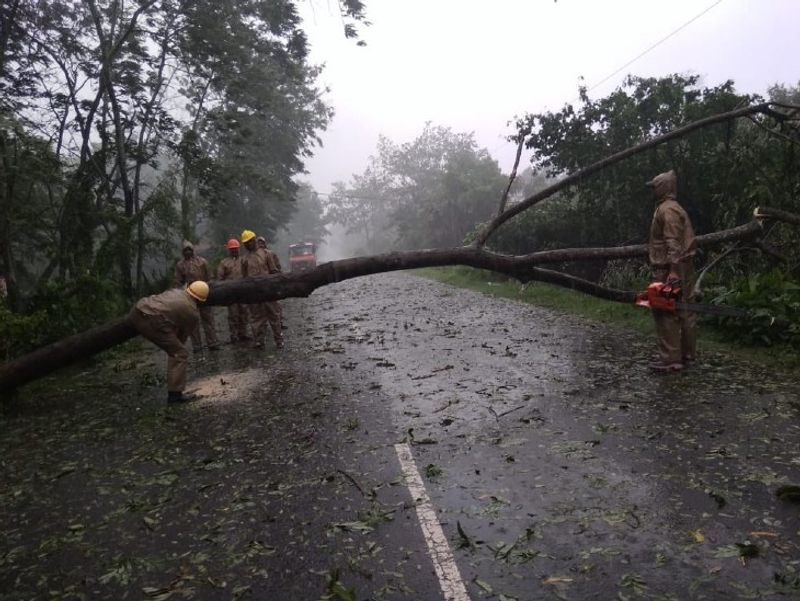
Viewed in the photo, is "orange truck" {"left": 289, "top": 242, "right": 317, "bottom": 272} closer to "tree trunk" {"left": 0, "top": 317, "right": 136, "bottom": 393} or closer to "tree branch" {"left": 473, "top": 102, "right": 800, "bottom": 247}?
"tree trunk" {"left": 0, "top": 317, "right": 136, "bottom": 393}

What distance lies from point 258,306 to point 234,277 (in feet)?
3.39

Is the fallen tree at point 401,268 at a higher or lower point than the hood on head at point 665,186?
lower

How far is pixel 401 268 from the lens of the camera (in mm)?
6734

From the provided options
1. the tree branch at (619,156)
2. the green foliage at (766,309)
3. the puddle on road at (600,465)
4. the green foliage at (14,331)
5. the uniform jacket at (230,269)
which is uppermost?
the tree branch at (619,156)

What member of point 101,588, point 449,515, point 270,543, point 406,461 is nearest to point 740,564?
point 449,515

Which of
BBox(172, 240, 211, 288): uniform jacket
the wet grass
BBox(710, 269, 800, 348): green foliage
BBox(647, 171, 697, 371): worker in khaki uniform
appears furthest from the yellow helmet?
BBox(710, 269, 800, 348): green foliage

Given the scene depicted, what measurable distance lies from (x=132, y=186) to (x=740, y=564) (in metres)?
15.2

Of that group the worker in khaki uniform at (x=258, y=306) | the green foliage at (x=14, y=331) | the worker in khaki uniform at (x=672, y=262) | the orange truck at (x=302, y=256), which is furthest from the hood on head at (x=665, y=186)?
the orange truck at (x=302, y=256)

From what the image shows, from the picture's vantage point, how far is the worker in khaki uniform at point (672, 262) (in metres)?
6.01

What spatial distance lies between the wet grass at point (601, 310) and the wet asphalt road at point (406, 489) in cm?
59

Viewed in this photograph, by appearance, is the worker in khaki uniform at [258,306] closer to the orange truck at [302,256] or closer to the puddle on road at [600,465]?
the puddle on road at [600,465]

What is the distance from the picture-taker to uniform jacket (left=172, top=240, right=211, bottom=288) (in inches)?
366

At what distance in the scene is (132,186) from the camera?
1424cm

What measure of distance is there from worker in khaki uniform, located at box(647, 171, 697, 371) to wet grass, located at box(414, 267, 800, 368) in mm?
1093
